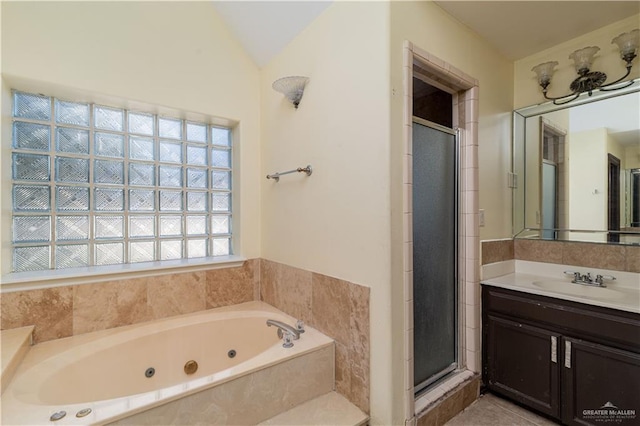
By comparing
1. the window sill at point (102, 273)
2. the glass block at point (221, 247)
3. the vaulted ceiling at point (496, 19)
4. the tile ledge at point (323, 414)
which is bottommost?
the tile ledge at point (323, 414)

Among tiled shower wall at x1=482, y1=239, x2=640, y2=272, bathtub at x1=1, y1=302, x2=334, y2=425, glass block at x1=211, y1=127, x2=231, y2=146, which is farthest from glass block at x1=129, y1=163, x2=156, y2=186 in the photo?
tiled shower wall at x1=482, y1=239, x2=640, y2=272

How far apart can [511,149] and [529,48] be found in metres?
0.71

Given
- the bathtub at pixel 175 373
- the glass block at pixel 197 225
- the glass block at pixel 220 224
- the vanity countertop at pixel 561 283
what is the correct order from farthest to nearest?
the glass block at pixel 220 224 < the glass block at pixel 197 225 < the vanity countertop at pixel 561 283 < the bathtub at pixel 175 373

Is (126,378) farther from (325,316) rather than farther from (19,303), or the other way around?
(325,316)

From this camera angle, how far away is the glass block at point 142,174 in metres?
2.09

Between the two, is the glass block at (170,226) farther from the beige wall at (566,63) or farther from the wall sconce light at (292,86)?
the beige wall at (566,63)

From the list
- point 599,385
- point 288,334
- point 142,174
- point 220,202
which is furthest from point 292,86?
point 599,385

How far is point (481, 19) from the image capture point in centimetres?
174

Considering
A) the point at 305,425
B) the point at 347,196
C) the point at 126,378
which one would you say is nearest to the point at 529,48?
the point at 347,196

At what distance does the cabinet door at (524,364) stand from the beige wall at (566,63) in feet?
5.43

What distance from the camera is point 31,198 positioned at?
70.5 inches

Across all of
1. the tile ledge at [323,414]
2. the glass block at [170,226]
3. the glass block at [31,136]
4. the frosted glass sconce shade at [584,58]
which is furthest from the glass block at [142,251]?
the frosted glass sconce shade at [584,58]

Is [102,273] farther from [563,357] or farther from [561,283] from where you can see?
[561,283]

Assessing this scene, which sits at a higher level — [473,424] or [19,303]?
[19,303]
